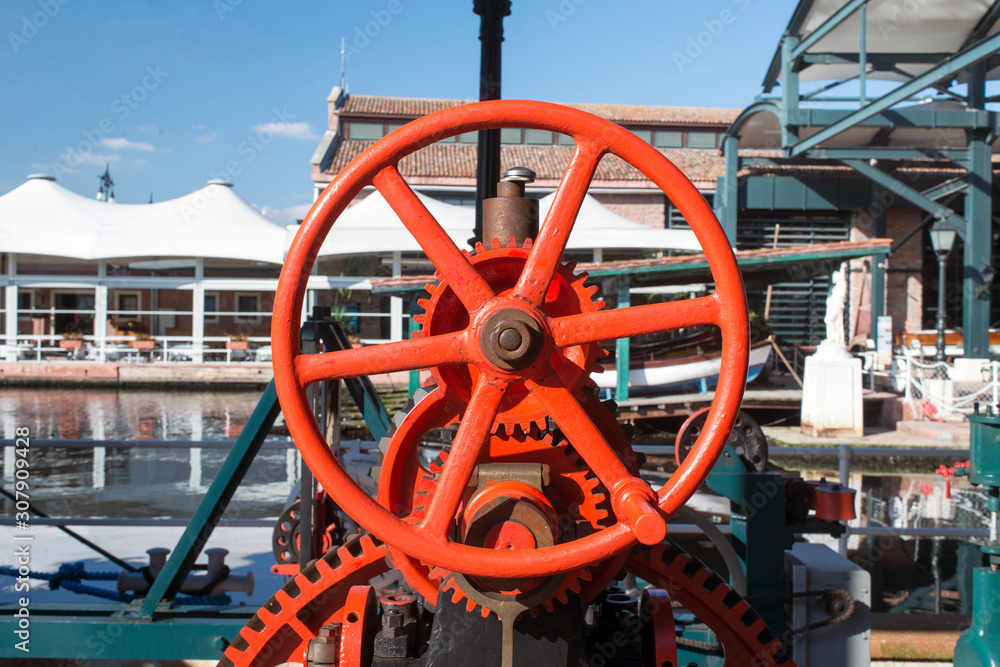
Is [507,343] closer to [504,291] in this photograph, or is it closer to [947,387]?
[504,291]

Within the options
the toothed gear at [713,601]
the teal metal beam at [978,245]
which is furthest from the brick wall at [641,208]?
the toothed gear at [713,601]

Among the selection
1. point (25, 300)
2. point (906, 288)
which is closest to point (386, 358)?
point (906, 288)

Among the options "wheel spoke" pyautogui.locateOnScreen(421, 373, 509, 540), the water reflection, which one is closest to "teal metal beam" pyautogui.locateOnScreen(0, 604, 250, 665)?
"wheel spoke" pyautogui.locateOnScreen(421, 373, 509, 540)

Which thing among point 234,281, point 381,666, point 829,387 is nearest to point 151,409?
point 234,281

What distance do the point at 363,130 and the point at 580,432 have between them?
22316 millimetres

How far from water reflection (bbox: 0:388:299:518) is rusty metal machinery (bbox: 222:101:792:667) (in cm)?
559

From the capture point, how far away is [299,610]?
1634 mm

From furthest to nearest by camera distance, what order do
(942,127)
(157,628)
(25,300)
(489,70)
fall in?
1. (25,300)
2. (942,127)
3. (489,70)
4. (157,628)

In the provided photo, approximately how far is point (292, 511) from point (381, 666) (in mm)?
1152

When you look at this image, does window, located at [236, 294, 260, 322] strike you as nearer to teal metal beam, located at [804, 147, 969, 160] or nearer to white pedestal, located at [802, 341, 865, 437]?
teal metal beam, located at [804, 147, 969, 160]

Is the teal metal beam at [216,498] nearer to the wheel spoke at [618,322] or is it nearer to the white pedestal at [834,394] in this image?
the wheel spoke at [618,322]

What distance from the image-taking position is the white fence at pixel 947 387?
1009 centimetres

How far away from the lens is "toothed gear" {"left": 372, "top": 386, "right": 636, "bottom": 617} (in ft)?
4.24

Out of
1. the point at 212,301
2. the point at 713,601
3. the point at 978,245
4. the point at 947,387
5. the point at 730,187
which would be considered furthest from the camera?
the point at 212,301
